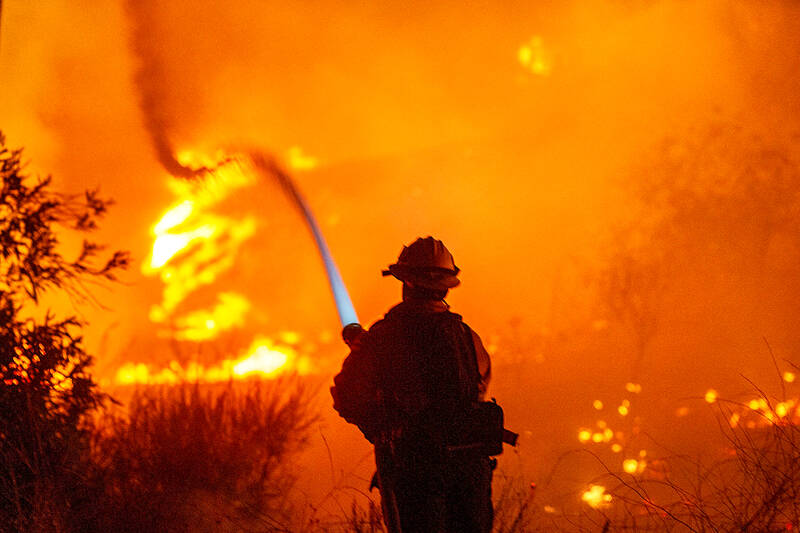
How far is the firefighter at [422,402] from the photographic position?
2.60m

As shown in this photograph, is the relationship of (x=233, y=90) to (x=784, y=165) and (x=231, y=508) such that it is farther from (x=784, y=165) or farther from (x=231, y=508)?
(x=784, y=165)

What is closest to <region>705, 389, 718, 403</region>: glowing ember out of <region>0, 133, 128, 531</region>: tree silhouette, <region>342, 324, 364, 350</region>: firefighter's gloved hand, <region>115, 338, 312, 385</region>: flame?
<region>115, 338, 312, 385</region>: flame

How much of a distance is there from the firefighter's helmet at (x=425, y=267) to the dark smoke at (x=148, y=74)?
18.3 feet

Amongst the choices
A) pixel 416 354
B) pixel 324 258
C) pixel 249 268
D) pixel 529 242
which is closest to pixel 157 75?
pixel 249 268

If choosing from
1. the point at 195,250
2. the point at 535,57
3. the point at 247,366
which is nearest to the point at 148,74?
the point at 195,250

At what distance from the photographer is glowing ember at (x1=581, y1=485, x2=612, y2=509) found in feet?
19.6

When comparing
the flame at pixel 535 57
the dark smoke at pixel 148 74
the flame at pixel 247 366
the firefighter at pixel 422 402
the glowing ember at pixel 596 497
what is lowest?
the firefighter at pixel 422 402

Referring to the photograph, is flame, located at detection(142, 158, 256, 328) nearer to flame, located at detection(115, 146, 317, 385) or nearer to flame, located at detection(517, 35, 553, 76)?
flame, located at detection(115, 146, 317, 385)

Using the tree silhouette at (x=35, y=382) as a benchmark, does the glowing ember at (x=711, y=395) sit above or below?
above

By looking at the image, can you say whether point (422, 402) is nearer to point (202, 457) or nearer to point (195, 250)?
point (202, 457)

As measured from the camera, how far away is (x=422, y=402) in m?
2.59

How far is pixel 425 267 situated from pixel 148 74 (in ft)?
20.7

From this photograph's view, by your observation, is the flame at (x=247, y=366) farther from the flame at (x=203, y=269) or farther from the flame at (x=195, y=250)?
the flame at (x=195, y=250)

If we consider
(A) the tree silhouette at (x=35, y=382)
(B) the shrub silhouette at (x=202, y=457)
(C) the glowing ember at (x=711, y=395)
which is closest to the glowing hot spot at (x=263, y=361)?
(B) the shrub silhouette at (x=202, y=457)
